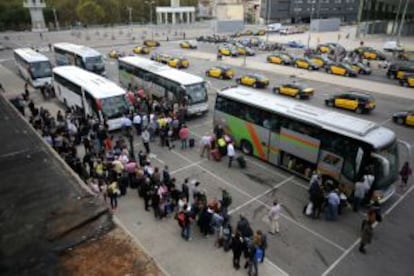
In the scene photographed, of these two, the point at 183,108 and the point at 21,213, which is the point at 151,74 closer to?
the point at 183,108

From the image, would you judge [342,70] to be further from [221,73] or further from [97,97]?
[97,97]

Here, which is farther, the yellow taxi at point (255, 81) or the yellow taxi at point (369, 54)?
the yellow taxi at point (369, 54)

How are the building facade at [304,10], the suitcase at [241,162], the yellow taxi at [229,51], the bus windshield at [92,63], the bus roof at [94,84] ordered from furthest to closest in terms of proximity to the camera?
the building facade at [304,10]
the yellow taxi at [229,51]
the bus windshield at [92,63]
the bus roof at [94,84]
the suitcase at [241,162]

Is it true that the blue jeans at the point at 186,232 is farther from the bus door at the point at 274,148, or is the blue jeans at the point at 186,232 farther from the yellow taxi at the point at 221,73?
the yellow taxi at the point at 221,73

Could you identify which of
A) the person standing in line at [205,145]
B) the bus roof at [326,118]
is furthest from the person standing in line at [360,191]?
the person standing in line at [205,145]

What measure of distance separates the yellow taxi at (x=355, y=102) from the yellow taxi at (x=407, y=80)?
10666 mm

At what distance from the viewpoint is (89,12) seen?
94375 millimetres

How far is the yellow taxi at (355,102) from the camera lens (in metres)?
23.6

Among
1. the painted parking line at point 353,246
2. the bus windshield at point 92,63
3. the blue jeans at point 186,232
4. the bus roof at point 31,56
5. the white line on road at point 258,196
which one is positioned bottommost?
the painted parking line at point 353,246

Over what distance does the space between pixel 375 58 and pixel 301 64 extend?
13.8 metres

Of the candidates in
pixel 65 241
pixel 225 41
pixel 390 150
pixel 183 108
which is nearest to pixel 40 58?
pixel 183 108

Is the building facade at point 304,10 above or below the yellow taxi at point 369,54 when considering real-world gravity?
above

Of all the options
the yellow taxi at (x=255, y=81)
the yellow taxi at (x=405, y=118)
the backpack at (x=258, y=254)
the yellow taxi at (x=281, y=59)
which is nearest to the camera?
the backpack at (x=258, y=254)

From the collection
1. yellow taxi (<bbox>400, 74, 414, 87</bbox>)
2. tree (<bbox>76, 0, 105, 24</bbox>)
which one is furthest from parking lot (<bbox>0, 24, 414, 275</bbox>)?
tree (<bbox>76, 0, 105, 24</bbox>)
